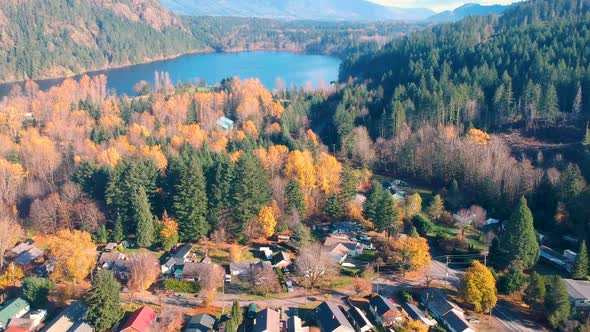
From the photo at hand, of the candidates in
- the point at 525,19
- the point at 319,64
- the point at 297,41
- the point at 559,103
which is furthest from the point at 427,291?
the point at 297,41

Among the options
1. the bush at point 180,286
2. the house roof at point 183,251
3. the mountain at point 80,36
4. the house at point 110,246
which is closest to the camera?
the bush at point 180,286

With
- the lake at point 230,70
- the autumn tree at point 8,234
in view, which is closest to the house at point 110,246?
the autumn tree at point 8,234

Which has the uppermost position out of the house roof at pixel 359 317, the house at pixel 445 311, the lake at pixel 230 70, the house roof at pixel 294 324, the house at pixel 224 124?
the lake at pixel 230 70

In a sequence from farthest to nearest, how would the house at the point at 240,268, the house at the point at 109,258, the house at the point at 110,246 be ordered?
the house at the point at 110,246
the house at the point at 109,258
the house at the point at 240,268

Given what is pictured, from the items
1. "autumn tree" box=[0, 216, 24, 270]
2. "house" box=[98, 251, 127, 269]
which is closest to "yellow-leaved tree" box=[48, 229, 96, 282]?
"house" box=[98, 251, 127, 269]

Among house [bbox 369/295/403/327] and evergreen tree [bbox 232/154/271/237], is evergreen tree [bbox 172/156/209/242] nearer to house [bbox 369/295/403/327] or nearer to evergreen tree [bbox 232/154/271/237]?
evergreen tree [bbox 232/154/271/237]

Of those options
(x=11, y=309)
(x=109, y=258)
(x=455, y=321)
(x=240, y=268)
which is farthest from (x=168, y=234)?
(x=455, y=321)

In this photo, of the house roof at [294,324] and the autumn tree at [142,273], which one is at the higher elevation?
the autumn tree at [142,273]

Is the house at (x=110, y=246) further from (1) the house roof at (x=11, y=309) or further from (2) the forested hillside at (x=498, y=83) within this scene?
(2) the forested hillside at (x=498, y=83)

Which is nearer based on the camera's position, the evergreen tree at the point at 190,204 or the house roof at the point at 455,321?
the house roof at the point at 455,321
